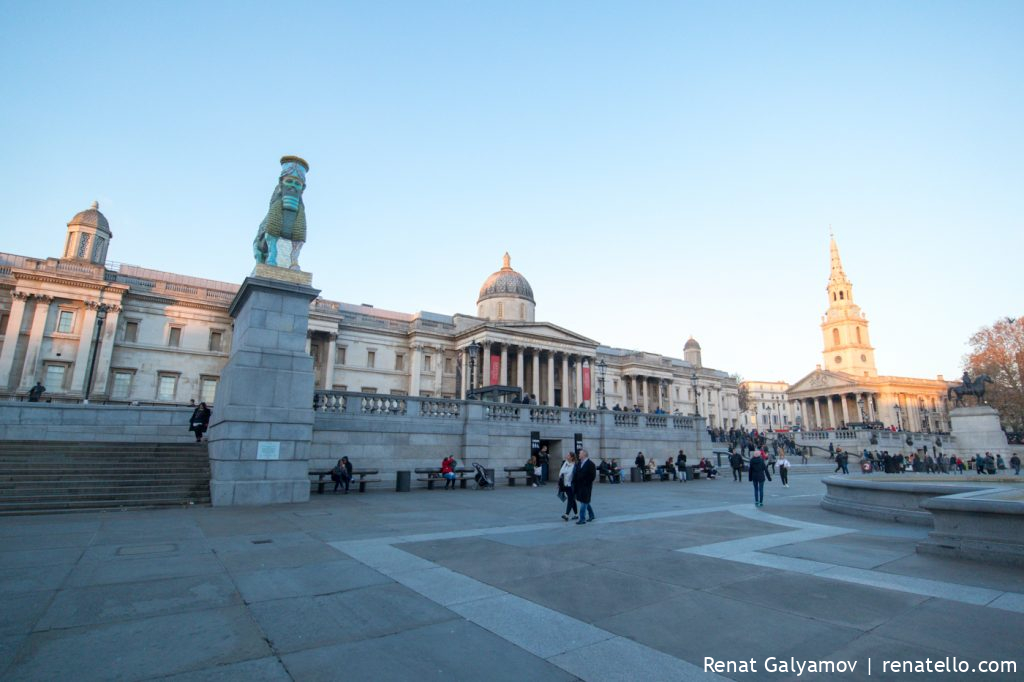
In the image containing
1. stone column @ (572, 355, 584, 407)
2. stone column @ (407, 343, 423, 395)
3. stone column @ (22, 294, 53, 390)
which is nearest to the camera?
stone column @ (22, 294, 53, 390)

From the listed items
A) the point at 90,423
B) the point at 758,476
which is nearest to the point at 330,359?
the point at 90,423

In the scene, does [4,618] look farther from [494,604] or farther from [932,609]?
[932,609]

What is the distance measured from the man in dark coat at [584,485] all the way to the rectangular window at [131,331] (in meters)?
50.2

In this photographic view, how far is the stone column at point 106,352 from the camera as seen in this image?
43906 millimetres

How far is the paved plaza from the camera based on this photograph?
397 cm

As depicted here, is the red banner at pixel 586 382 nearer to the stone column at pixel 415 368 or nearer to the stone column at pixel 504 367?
the stone column at pixel 504 367

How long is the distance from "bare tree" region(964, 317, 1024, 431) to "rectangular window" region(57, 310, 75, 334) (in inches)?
3508

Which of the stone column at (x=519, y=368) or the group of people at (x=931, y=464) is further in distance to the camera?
the stone column at (x=519, y=368)

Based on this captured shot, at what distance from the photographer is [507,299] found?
70.2 meters

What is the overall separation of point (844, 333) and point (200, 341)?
126 m

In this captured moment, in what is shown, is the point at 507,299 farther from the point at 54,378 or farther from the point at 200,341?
the point at 54,378

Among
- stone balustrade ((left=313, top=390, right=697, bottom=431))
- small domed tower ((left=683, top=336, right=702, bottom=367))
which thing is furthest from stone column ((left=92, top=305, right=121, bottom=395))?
small domed tower ((left=683, top=336, right=702, bottom=367))

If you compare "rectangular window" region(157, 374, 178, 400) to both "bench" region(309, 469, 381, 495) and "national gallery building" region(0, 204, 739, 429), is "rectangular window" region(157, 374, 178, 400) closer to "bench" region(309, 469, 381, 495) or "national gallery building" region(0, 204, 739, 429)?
"national gallery building" region(0, 204, 739, 429)

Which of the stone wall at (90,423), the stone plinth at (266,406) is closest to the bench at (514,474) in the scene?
the stone plinth at (266,406)
